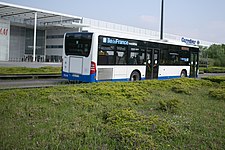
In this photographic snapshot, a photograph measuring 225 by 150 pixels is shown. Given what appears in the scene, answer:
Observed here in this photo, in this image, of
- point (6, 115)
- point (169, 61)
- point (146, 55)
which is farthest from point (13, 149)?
point (169, 61)

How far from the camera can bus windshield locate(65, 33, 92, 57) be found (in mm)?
13664

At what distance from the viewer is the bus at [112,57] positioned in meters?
13.6

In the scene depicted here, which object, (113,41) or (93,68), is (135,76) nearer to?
(113,41)

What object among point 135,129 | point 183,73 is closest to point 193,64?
point 183,73

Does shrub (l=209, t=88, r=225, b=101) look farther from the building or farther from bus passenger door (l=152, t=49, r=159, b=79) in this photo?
the building

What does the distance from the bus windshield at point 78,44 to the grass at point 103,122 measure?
5.04m

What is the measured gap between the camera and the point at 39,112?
6.21 metres

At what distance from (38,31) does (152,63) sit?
177 ft

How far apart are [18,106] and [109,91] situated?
3.56m

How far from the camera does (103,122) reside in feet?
18.6

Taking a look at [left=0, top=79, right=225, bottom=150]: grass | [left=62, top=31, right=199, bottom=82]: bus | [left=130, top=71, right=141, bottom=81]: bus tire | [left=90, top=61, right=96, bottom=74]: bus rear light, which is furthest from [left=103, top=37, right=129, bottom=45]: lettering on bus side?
[left=0, top=79, right=225, bottom=150]: grass

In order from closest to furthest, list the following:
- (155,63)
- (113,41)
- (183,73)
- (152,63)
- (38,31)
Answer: (113,41) < (152,63) < (155,63) < (183,73) < (38,31)

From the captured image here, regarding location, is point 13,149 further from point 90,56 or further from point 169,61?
point 169,61

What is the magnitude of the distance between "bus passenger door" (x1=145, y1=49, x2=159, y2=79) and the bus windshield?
16.1ft
